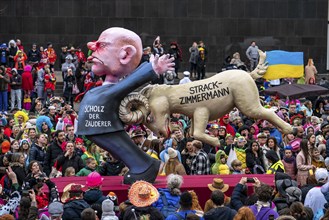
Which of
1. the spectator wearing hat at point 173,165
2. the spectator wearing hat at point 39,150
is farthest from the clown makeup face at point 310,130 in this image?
the spectator wearing hat at point 39,150

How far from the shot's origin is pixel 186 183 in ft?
62.1

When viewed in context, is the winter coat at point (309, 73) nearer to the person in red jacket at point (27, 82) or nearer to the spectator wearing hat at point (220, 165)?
the person in red jacket at point (27, 82)

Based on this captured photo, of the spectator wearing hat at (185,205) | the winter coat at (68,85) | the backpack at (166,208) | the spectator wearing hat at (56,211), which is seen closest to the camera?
the spectator wearing hat at (56,211)

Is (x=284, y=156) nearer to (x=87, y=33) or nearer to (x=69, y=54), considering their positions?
(x=69, y=54)

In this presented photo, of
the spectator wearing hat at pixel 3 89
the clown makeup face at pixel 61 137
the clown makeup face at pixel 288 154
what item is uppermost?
the spectator wearing hat at pixel 3 89

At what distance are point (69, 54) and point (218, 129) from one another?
1324 centimetres

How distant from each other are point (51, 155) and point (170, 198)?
5495mm

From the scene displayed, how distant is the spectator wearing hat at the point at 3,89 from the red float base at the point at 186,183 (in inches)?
533

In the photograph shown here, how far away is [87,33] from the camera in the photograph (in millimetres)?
42125

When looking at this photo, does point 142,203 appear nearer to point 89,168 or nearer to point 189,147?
point 89,168

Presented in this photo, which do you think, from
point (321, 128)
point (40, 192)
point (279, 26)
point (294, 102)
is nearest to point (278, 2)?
point (279, 26)

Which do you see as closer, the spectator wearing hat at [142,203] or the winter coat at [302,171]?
the spectator wearing hat at [142,203]

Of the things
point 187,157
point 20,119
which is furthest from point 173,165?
point 20,119

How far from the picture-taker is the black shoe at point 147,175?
61.1ft
